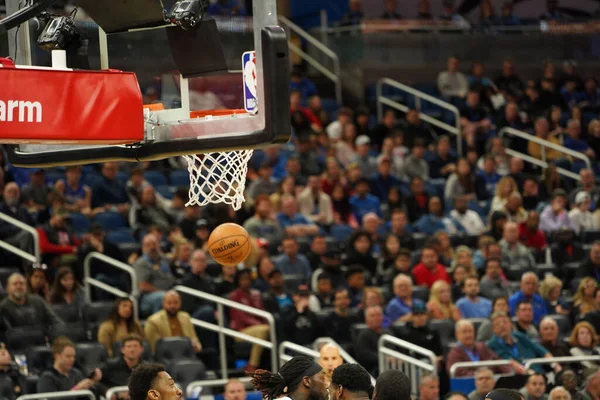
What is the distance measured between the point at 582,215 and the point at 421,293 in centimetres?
384

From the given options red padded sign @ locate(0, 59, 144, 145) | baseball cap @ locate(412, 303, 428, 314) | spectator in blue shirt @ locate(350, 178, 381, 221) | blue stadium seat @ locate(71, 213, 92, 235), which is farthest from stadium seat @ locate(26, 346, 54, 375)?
spectator in blue shirt @ locate(350, 178, 381, 221)

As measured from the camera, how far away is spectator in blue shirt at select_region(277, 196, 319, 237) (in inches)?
583

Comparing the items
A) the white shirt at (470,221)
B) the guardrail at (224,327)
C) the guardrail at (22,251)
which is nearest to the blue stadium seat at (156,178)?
the guardrail at (22,251)

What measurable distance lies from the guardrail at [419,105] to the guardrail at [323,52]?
752 mm

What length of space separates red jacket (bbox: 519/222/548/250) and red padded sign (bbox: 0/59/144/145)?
1000 centimetres

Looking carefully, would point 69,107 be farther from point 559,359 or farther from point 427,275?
point 427,275

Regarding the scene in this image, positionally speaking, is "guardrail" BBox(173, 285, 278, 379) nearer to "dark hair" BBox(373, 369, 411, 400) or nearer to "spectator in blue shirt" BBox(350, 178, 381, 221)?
"spectator in blue shirt" BBox(350, 178, 381, 221)

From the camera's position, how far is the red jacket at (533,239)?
51.2ft

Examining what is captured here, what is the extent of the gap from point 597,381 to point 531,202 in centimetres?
626

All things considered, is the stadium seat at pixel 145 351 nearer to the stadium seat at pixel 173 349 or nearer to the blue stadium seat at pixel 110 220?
the stadium seat at pixel 173 349

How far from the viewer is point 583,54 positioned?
72.2 ft

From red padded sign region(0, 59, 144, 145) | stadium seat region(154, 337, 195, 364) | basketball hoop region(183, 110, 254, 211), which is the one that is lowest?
stadium seat region(154, 337, 195, 364)

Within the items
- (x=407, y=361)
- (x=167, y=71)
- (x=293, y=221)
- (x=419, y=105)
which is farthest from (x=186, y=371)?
(x=419, y=105)

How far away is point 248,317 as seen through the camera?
12.6 metres
